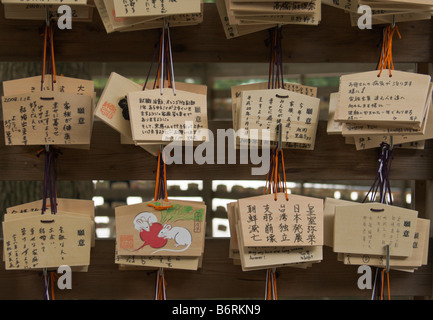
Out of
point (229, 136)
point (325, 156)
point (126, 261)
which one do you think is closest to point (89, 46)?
point (229, 136)

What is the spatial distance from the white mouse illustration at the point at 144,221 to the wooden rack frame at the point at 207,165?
169mm

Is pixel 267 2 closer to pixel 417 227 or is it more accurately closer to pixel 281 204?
pixel 281 204

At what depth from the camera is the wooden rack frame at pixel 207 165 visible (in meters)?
1.21

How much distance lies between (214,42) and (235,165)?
32cm

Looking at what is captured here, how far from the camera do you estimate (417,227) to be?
115cm

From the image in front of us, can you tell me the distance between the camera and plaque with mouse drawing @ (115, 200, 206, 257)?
1071 millimetres

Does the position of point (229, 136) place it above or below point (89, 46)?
below

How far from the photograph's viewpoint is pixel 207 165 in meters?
1.23

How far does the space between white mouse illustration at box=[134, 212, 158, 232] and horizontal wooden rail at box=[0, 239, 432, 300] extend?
0.77ft

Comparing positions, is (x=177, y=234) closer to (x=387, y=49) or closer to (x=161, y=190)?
(x=161, y=190)

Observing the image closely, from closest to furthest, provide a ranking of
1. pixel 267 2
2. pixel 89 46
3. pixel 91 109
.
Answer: pixel 267 2
pixel 91 109
pixel 89 46

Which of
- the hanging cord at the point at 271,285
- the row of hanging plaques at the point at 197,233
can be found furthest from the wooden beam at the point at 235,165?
the hanging cord at the point at 271,285
